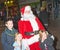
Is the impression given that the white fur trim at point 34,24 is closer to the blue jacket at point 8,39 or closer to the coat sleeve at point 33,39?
the coat sleeve at point 33,39

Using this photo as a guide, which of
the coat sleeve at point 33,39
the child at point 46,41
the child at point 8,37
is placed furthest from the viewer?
the coat sleeve at point 33,39

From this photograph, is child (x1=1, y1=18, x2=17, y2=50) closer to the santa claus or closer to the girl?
the girl

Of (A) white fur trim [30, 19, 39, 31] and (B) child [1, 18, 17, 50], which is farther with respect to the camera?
(A) white fur trim [30, 19, 39, 31]

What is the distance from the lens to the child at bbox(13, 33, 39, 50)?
5.67 metres

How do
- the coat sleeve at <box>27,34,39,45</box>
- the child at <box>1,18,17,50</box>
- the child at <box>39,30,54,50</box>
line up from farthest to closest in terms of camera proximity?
the coat sleeve at <box>27,34,39,45</box>
the child at <box>1,18,17,50</box>
the child at <box>39,30,54,50</box>

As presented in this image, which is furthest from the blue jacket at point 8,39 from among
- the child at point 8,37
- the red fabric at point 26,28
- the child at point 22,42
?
the red fabric at point 26,28

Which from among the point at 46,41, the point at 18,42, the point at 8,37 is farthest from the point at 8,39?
the point at 46,41

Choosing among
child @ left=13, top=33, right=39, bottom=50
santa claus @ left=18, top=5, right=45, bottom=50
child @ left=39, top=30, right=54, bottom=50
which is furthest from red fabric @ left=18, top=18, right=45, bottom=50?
child @ left=39, top=30, right=54, bottom=50

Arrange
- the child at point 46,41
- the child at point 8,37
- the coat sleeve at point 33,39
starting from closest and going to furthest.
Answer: the child at point 46,41
the child at point 8,37
the coat sleeve at point 33,39

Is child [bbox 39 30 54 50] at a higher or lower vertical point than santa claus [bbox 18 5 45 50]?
lower

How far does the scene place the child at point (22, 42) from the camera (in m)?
5.67

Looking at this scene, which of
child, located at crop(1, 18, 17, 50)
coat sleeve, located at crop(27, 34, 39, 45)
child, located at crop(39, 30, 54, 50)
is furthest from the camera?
coat sleeve, located at crop(27, 34, 39, 45)

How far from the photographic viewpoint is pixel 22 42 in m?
5.89

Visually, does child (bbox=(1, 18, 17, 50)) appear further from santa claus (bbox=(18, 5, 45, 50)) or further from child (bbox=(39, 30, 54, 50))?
child (bbox=(39, 30, 54, 50))
